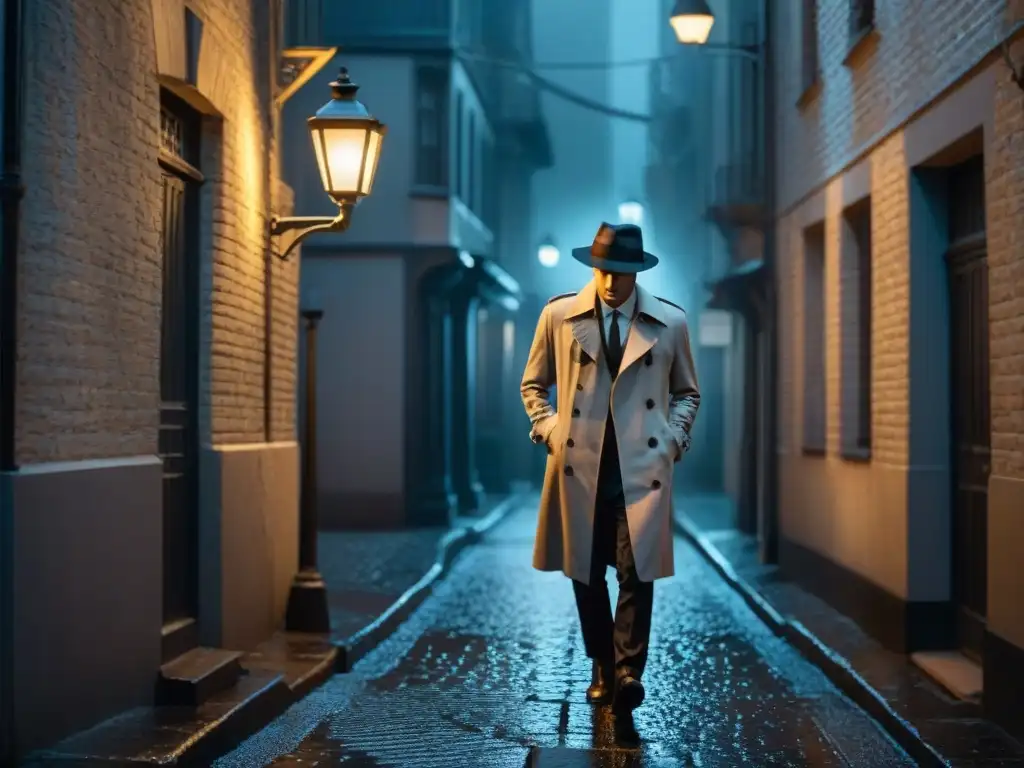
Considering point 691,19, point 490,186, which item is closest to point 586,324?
point 691,19

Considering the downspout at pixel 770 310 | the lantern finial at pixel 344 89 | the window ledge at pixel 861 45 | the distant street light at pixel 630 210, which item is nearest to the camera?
the lantern finial at pixel 344 89

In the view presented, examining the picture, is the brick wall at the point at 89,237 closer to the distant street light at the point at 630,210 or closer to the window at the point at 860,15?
the window at the point at 860,15

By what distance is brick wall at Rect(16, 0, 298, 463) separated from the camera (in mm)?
6363

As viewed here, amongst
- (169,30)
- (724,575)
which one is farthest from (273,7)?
(724,575)

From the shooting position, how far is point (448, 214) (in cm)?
2067

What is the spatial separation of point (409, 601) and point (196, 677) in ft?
15.9

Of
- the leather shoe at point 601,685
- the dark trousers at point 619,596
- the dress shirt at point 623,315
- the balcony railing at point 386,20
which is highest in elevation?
the balcony railing at point 386,20

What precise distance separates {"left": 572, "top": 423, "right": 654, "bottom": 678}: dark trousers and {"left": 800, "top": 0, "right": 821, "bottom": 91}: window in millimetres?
7058

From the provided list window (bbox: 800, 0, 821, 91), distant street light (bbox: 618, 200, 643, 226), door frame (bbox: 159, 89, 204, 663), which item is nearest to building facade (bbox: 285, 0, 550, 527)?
window (bbox: 800, 0, 821, 91)

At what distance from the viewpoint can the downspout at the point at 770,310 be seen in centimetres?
1495

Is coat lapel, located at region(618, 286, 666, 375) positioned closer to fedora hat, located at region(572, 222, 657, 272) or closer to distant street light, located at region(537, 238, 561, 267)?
fedora hat, located at region(572, 222, 657, 272)

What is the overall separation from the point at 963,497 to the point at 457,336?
14980mm

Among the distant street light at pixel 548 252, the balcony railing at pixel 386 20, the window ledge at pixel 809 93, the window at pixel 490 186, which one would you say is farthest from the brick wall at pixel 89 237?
the distant street light at pixel 548 252

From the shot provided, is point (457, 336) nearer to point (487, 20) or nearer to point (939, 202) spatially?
point (487, 20)
